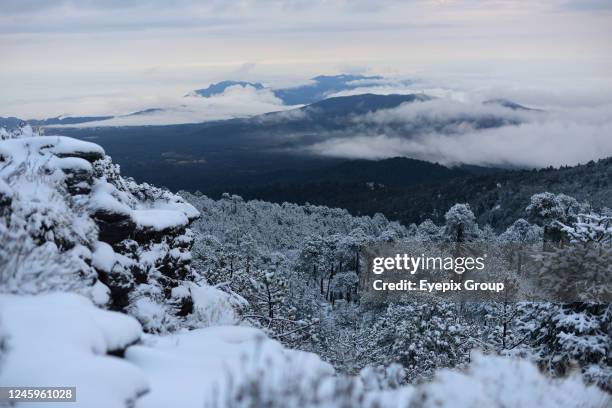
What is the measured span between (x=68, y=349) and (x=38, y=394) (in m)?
0.45

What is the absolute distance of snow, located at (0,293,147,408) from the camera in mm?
4117

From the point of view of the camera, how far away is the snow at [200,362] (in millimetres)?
4551

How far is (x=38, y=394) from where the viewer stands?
411cm

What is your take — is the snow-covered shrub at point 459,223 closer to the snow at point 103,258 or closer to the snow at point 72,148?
the snow at point 72,148

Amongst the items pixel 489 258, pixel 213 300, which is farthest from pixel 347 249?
pixel 213 300

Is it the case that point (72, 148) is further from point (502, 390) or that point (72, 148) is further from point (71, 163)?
point (502, 390)

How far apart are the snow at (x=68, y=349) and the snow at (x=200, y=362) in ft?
0.76

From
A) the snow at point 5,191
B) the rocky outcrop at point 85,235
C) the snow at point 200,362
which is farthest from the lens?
the snow at point 5,191

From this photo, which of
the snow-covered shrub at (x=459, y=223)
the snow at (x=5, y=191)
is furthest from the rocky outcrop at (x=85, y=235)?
the snow-covered shrub at (x=459, y=223)

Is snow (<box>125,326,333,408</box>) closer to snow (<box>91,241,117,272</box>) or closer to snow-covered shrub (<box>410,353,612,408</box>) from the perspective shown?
snow-covered shrub (<box>410,353,612,408</box>)

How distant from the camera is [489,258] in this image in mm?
47438

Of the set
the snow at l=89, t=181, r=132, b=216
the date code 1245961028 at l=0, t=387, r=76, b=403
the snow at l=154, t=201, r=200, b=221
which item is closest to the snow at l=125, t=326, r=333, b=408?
the date code 1245961028 at l=0, t=387, r=76, b=403

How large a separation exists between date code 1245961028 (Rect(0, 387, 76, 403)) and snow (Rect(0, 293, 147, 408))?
4cm

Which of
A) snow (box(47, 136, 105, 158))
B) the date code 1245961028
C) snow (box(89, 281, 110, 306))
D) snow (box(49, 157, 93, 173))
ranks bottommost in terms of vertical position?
snow (box(89, 281, 110, 306))
